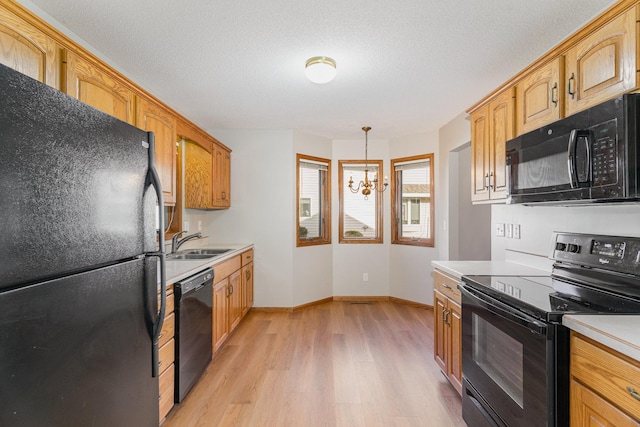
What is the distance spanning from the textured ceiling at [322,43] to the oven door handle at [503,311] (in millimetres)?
1564

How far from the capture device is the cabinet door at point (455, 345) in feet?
6.88

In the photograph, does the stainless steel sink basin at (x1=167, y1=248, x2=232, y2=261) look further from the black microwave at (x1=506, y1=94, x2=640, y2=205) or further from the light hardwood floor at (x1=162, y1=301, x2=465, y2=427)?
the black microwave at (x1=506, y1=94, x2=640, y2=205)

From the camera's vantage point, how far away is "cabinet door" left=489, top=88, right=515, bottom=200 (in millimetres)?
2177

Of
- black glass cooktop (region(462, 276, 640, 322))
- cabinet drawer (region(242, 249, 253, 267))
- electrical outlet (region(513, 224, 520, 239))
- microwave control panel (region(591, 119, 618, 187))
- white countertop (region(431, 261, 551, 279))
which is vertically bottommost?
cabinet drawer (region(242, 249, 253, 267))

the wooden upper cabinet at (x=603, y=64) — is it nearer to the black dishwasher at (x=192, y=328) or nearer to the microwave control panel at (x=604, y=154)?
the microwave control panel at (x=604, y=154)

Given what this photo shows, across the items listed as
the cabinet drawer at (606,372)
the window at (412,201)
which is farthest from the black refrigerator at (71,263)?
the window at (412,201)

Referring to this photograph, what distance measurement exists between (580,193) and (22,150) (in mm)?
2117

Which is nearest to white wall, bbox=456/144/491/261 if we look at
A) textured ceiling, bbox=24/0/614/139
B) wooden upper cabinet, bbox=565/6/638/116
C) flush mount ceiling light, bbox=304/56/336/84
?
textured ceiling, bbox=24/0/614/139

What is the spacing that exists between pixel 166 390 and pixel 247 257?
2.06m

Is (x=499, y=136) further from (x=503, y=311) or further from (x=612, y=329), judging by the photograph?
(x=612, y=329)

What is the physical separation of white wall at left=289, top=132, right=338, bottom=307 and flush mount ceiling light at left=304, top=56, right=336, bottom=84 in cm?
200

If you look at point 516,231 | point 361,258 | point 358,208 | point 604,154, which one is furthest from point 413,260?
point 604,154

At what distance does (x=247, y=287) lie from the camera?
389 centimetres

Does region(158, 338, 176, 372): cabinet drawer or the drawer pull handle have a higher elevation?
the drawer pull handle
